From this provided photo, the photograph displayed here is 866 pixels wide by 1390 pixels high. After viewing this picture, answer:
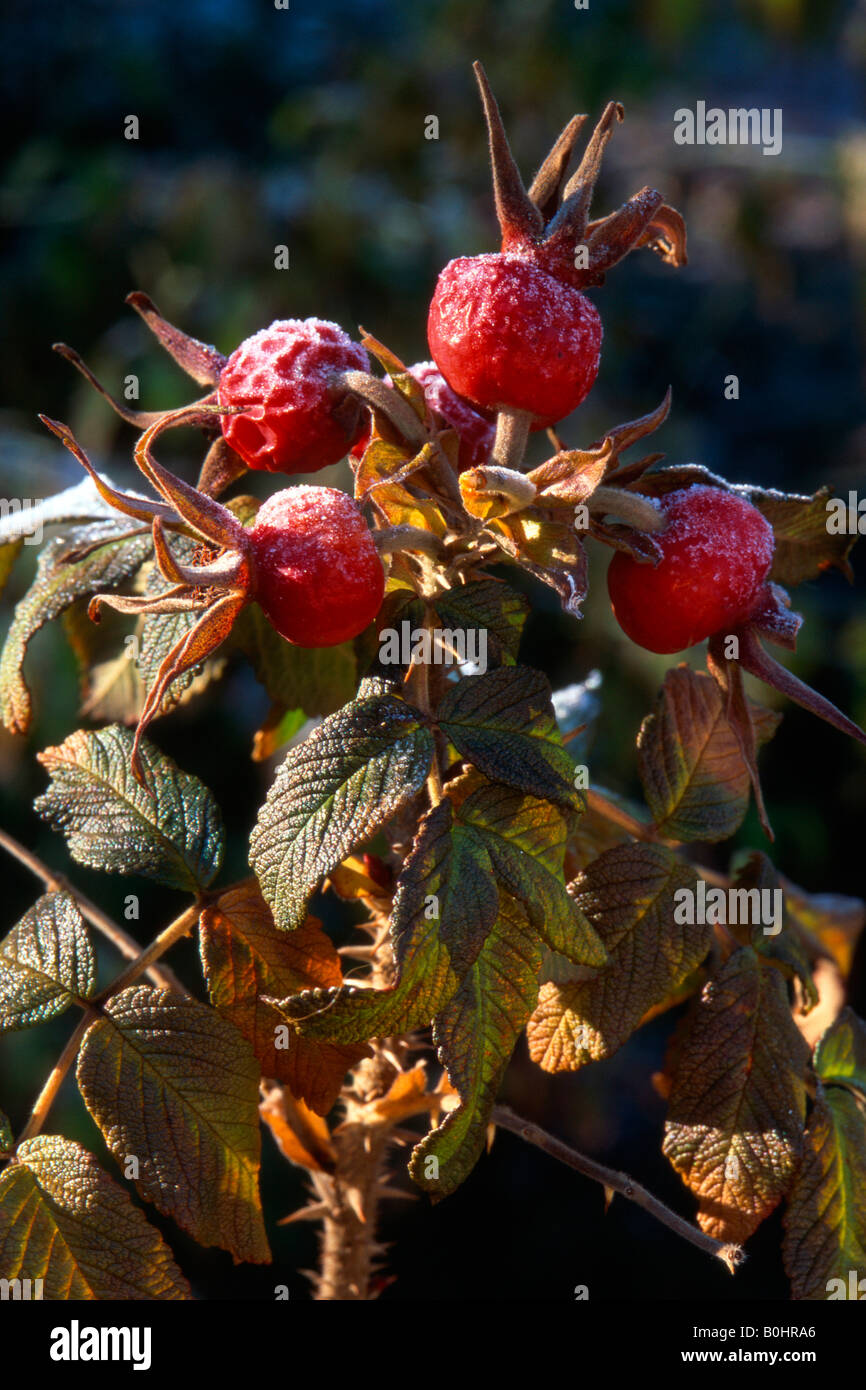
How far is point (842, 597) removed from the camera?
2828 mm

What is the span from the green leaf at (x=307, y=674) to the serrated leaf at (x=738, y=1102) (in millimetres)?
268

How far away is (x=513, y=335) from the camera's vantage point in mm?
518

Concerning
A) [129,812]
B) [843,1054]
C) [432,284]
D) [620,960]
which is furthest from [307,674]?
[432,284]

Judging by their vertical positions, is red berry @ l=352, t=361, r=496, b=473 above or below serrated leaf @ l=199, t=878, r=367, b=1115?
above

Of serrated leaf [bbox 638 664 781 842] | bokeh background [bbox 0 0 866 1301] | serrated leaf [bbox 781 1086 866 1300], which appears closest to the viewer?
serrated leaf [bbox 781 1086 866 1300]

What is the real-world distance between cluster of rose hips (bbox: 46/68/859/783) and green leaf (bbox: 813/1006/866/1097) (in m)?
0.23

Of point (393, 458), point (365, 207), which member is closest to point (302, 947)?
point (393, 458)

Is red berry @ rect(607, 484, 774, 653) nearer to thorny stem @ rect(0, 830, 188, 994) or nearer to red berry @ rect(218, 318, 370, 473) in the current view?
red berry @ rect(218, 318, 370, 473)

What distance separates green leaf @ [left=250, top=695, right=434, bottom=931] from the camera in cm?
49

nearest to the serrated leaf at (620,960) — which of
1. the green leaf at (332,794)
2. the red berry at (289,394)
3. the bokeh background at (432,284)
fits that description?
the green leaf at (332,794)

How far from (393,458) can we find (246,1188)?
1.10ft

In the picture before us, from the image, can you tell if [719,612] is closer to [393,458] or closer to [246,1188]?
[393,458]

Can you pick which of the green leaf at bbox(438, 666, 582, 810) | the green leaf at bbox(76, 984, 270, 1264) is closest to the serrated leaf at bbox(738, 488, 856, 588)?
the green leaf at bbox(438, 666, 582, 810)

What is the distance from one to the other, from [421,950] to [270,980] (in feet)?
0.36
